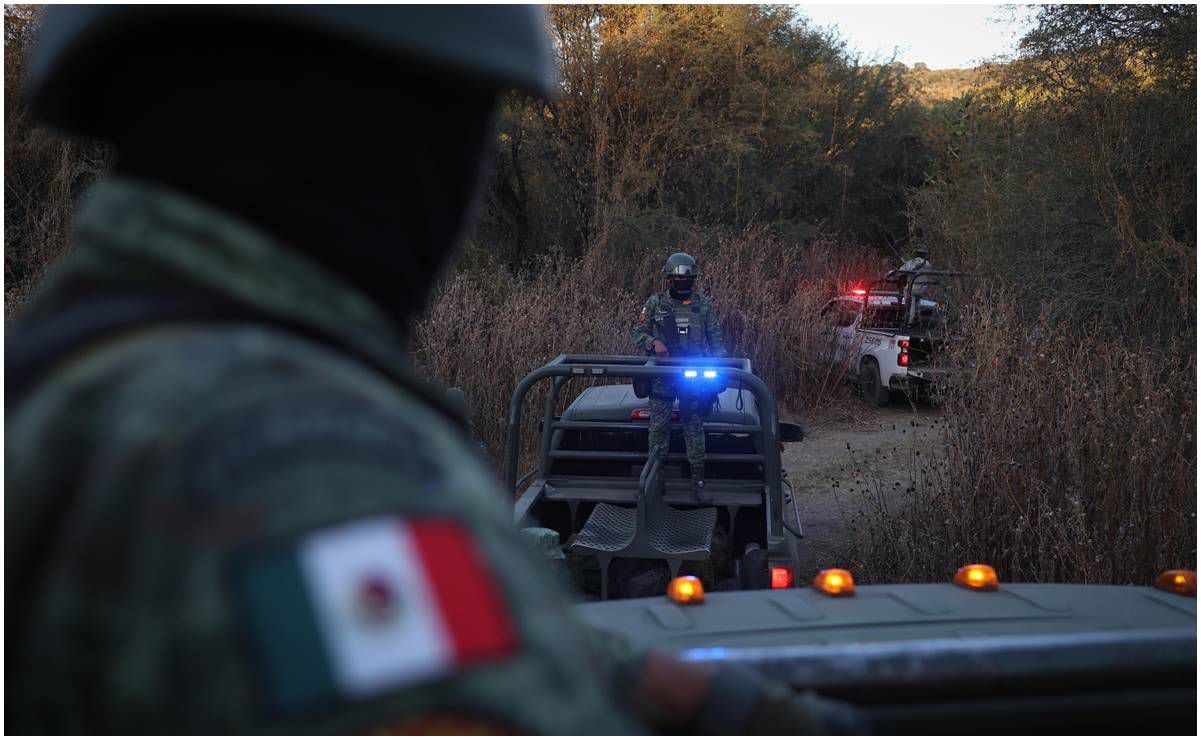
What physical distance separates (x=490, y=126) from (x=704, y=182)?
16377 mm

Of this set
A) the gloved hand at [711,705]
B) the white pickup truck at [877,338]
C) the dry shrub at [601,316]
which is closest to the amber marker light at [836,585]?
the gloved hand at [711,705]

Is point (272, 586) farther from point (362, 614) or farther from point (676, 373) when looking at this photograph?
point (676, 373)

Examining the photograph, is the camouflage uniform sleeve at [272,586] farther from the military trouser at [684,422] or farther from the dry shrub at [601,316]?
the dry shrub at [601,316]

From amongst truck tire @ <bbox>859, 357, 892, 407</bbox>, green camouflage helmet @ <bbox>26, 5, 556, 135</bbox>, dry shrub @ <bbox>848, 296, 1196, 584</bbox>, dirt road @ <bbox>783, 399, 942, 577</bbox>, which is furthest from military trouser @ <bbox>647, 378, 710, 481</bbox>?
truck tire @ <bbox>859, 357, 892, 407</bbox>

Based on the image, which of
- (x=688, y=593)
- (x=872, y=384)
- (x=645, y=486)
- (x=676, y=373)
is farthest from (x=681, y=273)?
(x=872, y=384)

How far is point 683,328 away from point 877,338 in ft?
19.8

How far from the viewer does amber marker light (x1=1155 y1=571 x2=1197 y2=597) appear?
2080 mm

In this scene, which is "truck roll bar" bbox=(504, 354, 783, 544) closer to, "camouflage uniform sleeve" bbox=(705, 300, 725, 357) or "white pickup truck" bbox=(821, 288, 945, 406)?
"camouflage uniform sleeve" bbox=(705, 300, 725, 357)

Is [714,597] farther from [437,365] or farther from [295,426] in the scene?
[437,365]

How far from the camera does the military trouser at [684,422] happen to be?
5.40 m

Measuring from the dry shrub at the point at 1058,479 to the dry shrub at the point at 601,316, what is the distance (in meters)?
2.66

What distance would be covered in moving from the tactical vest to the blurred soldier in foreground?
20.5 feet

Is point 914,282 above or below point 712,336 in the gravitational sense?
above

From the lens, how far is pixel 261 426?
0.61 metres
